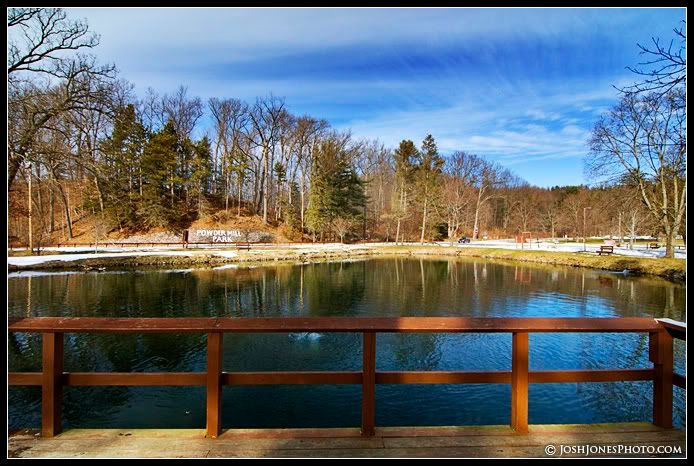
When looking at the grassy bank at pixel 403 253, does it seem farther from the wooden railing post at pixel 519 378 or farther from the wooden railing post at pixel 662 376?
the wooden railing post at pixel 519 378

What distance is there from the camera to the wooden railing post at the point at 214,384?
2.93 metres

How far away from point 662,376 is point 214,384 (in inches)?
138

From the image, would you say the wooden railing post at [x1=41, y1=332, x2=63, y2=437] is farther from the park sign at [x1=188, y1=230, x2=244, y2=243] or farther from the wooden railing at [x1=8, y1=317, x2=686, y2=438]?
the park sign at [x1=188, y1=230, x2=244, y2=243]

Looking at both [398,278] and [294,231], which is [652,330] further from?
[294,231]

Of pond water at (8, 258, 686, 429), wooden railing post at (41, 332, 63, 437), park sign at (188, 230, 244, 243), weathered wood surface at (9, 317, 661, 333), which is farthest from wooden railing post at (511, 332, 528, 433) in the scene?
park sign at (188, 230, 244, 243)

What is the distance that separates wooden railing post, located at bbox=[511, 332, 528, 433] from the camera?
120 inches

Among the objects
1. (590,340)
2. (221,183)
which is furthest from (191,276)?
(221,183)

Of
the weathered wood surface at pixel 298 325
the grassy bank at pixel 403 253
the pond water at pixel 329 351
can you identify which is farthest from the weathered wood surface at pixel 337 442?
the grassy bank at pixel 403 253

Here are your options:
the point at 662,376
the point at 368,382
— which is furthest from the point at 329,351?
the point at 662,376

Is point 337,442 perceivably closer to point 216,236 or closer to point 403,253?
point 403,253

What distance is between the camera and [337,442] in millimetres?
2863

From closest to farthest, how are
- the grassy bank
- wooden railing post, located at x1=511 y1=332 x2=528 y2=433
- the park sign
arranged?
wooden railing post, located at x1=511 y1=332 x2=528 y2=433, the grassy bank, the park sign

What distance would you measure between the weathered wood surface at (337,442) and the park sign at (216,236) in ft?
130

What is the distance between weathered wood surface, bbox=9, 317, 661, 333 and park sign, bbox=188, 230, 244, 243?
1564 inches
